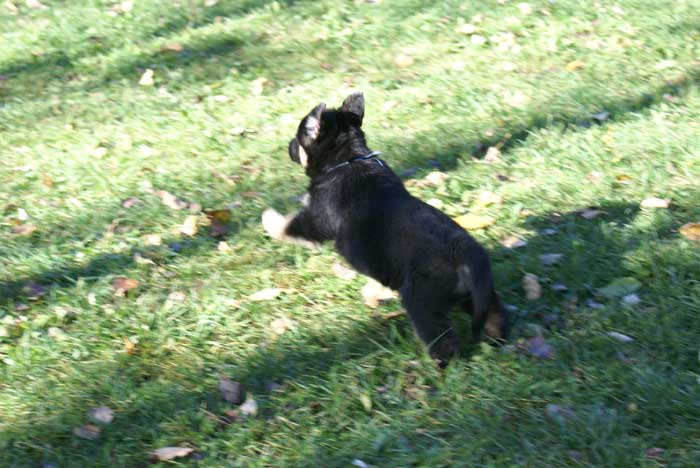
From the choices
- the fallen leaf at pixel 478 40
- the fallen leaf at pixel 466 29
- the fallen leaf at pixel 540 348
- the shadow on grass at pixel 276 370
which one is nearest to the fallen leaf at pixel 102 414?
Answer: the shadow on grass at pixel 276 370

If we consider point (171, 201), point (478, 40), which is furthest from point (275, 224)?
point (478, 40)

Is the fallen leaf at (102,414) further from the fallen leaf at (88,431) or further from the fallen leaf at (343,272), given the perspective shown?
the fallen leaf at (343,272)

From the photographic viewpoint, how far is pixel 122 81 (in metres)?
7.55

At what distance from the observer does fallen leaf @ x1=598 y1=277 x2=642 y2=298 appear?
13.7 ft

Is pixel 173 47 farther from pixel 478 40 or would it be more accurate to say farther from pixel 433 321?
pixel 433 321

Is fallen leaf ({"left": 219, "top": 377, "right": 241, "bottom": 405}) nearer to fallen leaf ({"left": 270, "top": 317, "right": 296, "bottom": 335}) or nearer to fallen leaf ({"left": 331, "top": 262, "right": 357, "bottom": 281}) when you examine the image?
fallen leaf ({"left": 270, "top": 317, "right": 296, "bottom": 335})

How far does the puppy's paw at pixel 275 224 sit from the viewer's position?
4637 mm

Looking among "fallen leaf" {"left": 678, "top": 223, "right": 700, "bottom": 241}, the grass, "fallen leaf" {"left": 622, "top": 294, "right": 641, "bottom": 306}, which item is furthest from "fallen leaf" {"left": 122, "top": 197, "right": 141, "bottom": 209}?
"fallen leaf" {"left": 678, "top": 223, "right": 700, "bottom": 241}

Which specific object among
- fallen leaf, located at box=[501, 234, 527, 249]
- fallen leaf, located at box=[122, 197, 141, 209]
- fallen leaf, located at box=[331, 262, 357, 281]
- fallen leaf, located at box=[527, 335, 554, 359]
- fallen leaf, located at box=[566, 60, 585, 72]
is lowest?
fallen leaf, located at box=[331, 262, 357, 281]

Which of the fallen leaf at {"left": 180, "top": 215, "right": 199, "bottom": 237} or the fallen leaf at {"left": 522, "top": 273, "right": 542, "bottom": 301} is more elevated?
the fallen leaf at {"left": 522, "top": 273, "right": 542, "bottom": 301}

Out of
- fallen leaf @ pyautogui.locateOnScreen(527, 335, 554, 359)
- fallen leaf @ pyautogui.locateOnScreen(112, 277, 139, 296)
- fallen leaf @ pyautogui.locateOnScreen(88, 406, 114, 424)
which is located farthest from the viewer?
fallen leaf @ pyautogui.locateOnScreen(112, 277, 139, 296)

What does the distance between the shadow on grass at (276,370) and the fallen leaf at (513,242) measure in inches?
5.8

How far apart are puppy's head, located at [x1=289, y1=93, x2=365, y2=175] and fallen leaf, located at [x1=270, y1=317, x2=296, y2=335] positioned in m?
0.84

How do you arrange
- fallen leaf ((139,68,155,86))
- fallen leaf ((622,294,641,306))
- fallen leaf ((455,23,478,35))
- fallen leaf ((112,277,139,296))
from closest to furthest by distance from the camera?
1. fallen leaf ((622,294,641,306))
2. fallen leaf ((112,277,139,296))
3. fallen leaf ((139,68,155,86))
4. fallen leaf ((455,23,478,35))
